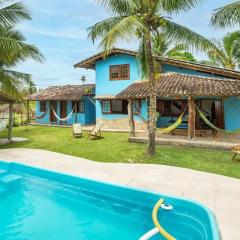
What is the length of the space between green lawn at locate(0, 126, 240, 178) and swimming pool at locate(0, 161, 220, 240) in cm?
297

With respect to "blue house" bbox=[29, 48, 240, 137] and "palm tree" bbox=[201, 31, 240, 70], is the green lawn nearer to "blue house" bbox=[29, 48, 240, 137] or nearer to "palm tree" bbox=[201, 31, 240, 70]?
"blue house" bbox=[29, 48, 240, 137]

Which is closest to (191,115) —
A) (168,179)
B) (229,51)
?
(168,179)

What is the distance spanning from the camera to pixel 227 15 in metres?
10.7

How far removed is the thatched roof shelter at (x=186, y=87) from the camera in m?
13.6

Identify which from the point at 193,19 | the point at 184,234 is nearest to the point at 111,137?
the point at 193,19

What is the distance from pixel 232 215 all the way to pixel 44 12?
45.8 feet

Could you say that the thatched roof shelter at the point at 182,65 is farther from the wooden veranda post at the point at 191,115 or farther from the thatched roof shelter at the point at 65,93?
the wooden veranda post at the point at 191,115

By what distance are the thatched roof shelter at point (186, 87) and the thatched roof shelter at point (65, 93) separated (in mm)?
6782

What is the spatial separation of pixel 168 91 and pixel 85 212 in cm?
887

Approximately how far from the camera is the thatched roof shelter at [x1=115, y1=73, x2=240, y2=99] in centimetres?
1359

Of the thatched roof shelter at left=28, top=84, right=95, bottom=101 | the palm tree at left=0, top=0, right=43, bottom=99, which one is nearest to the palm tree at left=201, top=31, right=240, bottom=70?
the thatched roof shelter at left=28, top=84, right=95, bottom=101

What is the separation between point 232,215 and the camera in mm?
6074

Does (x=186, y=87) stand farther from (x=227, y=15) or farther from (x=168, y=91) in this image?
(x=227, y=15)

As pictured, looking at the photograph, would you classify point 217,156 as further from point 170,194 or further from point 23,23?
point 23,23
